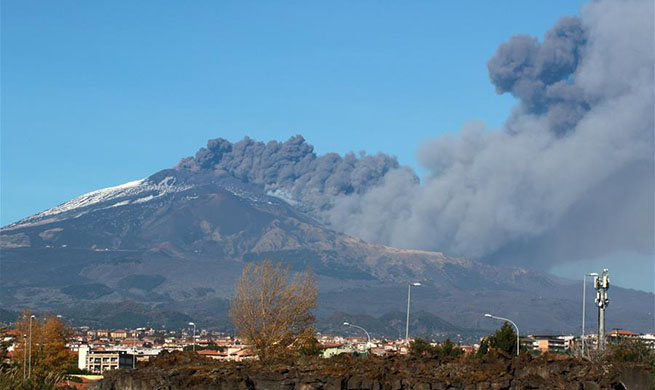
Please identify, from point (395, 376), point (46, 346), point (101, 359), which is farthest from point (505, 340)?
point (101, 359)

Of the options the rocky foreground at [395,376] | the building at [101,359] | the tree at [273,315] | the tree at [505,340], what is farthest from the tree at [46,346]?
the building at [101,359]

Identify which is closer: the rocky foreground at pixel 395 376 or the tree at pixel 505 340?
the rocky foreground at pixel 395 376

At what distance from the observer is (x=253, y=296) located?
74.7 metres

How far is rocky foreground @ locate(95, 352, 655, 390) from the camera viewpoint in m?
45.0

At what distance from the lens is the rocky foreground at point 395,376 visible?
45000 mm

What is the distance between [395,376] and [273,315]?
26.0 m

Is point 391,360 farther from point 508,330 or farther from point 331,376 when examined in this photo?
point 508,330

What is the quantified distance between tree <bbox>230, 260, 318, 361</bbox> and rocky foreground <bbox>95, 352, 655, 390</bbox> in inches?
748

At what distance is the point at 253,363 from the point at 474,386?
11.9 metres

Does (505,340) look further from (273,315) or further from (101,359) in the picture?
(101,359)

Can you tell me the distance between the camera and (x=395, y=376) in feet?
151

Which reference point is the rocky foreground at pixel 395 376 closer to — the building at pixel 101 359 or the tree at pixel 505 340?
the tree at pixel 505 340

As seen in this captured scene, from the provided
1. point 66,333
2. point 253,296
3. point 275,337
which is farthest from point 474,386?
point 66,333

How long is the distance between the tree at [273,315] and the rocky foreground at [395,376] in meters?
19.0
